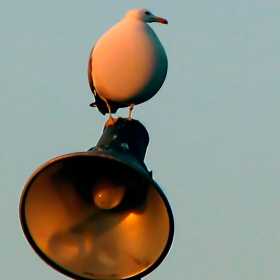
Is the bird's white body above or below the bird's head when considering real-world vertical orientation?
below

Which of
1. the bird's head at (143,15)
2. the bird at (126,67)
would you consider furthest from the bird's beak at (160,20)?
the bird at (126,67)

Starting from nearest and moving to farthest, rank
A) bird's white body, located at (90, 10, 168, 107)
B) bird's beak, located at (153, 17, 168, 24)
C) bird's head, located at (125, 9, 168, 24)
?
bird's white body, located at (90, 10, 168, 107), bird's head, located at (125, 9, 168, 24), bird's beak, located at (153, 17, 168, 24)

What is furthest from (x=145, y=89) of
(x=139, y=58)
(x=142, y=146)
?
(x=142, y=146)

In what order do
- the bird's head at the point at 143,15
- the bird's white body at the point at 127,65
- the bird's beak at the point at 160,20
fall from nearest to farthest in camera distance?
1. the bird's white body at the point at 127,65
2. the bird's head at the point at 143,15
3. the bird's beak at the point at 160,20

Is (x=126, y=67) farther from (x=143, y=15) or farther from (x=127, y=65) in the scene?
(x=143, y=15)

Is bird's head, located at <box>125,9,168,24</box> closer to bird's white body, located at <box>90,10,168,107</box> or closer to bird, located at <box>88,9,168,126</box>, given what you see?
bird, located at <box>88,9,168,126</box>

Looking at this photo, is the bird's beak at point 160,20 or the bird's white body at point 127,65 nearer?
the bird's white body at point 127,65

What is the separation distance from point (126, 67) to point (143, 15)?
4.02 feet

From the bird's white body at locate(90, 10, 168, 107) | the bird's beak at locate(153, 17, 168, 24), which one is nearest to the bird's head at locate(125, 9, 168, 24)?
the bird's beak at locate(153, 17, 168, 24)

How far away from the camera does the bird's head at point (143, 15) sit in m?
5.60

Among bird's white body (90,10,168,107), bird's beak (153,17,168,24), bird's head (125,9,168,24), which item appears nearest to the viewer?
bird's white body (90,10,168,107)

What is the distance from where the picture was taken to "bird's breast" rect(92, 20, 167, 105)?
15.6ft

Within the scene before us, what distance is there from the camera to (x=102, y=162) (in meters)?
3.98

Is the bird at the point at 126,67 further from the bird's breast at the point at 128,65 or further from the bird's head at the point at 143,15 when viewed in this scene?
the bird's head at the point at 143,15
